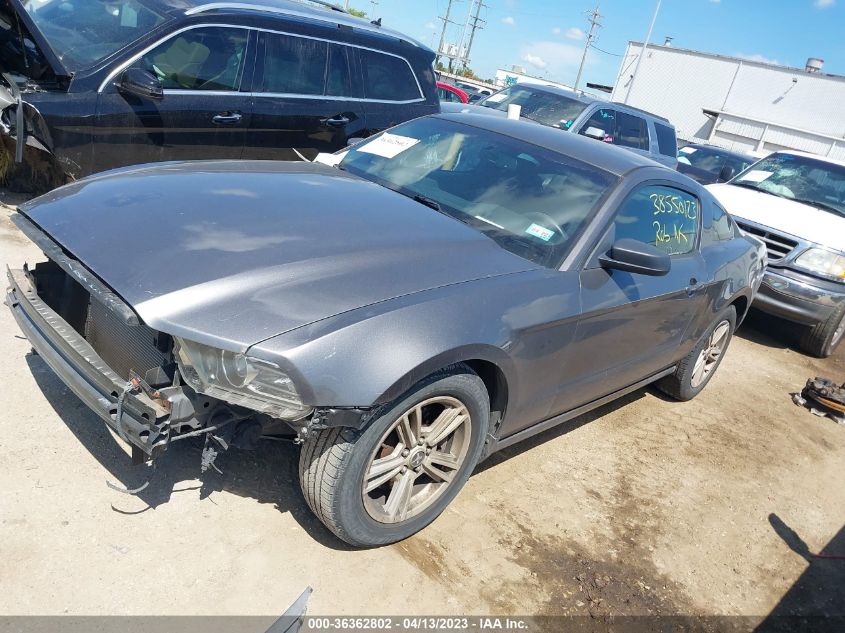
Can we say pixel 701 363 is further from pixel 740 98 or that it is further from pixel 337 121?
pixel 740 98

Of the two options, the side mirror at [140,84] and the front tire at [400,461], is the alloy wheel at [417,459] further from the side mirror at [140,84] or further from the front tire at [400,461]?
the side mirror at [140,84]

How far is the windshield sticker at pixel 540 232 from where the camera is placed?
319 centimetres

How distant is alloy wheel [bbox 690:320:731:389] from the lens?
16.0 feet

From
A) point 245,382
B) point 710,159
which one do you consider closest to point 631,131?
point 710,159

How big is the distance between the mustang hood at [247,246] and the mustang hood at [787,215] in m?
4.55

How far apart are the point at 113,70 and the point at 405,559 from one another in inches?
156

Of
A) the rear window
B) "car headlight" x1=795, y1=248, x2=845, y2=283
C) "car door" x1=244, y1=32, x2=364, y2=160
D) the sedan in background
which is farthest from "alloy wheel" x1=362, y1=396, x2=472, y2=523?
the sedan in background

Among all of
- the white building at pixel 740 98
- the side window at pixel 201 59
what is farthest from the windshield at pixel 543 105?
the white building at pixel 740 98

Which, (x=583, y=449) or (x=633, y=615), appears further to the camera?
(x=583, y=449)

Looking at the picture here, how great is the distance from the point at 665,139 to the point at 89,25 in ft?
28.0

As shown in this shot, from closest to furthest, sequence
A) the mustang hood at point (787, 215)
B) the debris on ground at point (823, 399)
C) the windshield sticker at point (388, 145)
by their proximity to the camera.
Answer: the windshield sticker at point (388, 145)
the debris on ground at point (823, 399)
the mustang hood at point (787, 215)

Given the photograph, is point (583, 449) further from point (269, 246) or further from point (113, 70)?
point (113, 70)

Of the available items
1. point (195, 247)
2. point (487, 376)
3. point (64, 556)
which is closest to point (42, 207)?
point (195, 247)

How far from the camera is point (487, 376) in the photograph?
2852mm
